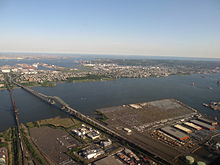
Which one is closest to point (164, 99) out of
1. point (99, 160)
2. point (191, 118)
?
point (191, 118)

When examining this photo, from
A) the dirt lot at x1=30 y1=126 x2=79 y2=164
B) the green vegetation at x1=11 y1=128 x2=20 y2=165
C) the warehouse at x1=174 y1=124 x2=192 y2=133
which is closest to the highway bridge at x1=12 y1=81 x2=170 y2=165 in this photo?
the dirt lot at x1=30 y1=126 x2=79 y2=164

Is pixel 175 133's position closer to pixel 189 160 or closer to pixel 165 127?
pixel 165 127

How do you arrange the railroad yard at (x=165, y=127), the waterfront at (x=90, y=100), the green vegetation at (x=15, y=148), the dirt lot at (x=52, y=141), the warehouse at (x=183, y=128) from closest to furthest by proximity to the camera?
1. the green vegetation at (x=15, y=148)
2. the dirt lot at (x=52, y=141)
3. the railroad yard at (x=165, y=127)
4. the warehouse at (x=183, y=128)
5. the waterfront at (x=90, y=100)

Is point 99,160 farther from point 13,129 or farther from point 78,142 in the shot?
point 13,129

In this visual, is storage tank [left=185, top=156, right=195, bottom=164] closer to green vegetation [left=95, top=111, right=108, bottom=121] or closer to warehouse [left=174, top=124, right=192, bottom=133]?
warehouse [left=174, top=124, right=192, bottom=133]

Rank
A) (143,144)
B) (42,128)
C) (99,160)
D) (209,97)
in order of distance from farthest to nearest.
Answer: (209,97)
(42,128)
(143,144)
(99,160)

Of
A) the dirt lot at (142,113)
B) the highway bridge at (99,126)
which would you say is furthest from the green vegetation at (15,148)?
the dirt lot at (142,113)

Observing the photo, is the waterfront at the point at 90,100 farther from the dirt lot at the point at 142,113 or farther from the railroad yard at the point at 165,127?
the railroad yard at the point at 165,127
